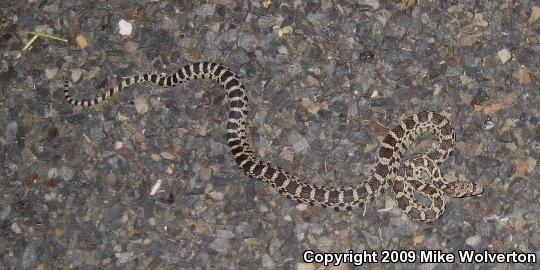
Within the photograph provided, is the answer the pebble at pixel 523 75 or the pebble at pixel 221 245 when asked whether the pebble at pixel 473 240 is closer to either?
the pebble at pixel 523 75

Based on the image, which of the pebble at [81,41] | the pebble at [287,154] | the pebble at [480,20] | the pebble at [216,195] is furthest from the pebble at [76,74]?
the pebble at [480,20]

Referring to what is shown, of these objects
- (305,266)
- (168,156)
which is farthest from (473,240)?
(168,156)

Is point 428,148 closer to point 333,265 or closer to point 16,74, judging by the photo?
point 333,265

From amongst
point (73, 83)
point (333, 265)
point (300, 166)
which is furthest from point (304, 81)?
point (73, 83)

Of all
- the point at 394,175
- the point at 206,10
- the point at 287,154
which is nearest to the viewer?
the point at 394,175

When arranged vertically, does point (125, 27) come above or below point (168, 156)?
above

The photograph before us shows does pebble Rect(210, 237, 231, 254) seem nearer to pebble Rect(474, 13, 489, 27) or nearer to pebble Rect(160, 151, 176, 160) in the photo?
pebble Rect(160, 151, 176, 160)

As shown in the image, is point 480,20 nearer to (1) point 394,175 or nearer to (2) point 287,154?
(1) point 394,175
